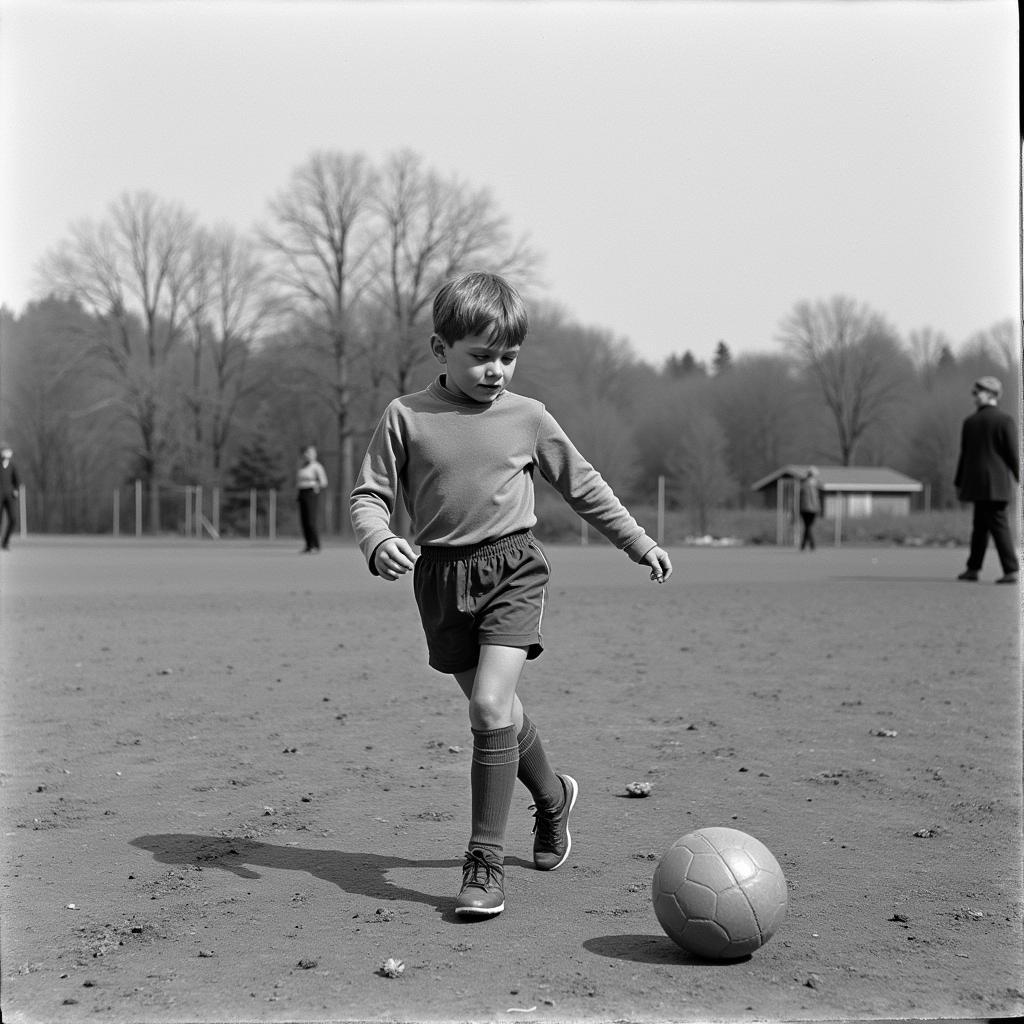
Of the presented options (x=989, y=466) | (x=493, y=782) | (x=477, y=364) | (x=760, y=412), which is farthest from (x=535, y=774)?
(x=760, y=412)

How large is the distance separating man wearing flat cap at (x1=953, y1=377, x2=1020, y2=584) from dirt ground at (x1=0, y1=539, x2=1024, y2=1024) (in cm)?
479

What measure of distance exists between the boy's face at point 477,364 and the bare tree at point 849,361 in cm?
6982

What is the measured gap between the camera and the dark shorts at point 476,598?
3.91 m

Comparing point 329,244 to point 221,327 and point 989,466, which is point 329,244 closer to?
point 221,327

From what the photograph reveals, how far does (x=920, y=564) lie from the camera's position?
24.3 metres

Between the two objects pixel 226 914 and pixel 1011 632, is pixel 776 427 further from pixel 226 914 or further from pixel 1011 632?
pixel 226 914

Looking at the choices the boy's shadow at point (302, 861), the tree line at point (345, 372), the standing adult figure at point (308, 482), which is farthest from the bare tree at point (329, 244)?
the boy's shadow at point (302, 861)

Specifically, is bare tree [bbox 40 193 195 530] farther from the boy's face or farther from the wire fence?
the boy's face

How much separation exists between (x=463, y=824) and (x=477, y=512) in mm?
1331

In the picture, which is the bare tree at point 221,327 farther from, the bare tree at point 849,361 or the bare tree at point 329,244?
the bare tree at point 849,361

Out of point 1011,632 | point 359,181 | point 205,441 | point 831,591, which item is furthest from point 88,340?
point 1011,632

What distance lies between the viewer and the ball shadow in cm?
327

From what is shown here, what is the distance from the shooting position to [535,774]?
4203 millimetres

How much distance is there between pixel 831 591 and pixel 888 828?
1182 cm
